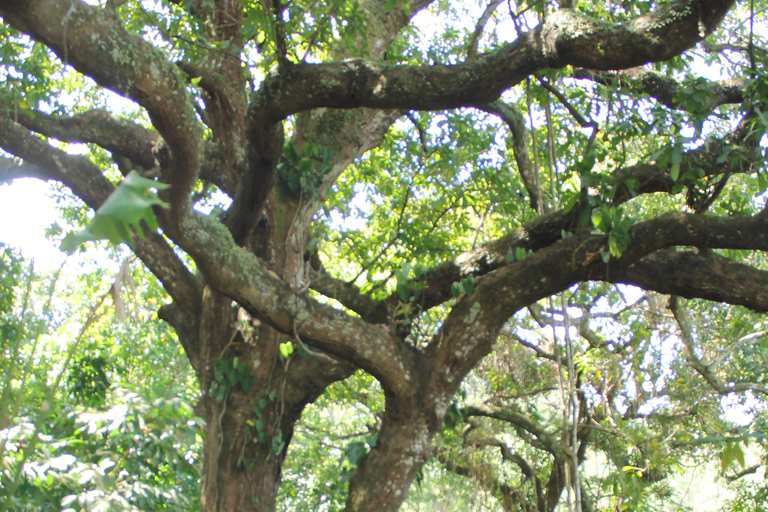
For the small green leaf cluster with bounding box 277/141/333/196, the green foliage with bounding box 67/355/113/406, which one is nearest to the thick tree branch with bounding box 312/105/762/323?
the small green leaf cluster with bounding box 277/141/333/196

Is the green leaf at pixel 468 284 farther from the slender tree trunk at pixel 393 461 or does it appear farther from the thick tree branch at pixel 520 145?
the thick tree branch at pixel 520 145

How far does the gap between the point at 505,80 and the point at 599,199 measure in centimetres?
79

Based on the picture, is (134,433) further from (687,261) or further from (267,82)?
(687,261)

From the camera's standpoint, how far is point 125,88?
274cm

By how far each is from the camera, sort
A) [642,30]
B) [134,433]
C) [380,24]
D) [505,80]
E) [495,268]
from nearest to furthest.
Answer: [134,433], [642,30], [505,80], [495,268], [380,24]

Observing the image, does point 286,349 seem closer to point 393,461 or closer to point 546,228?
point 393,461

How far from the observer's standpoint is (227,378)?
12.6 ft

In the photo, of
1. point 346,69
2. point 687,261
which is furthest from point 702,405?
point 346,69

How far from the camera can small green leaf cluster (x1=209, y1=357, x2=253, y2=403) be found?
3.83m

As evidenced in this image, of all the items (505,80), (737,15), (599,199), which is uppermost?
(737,15)

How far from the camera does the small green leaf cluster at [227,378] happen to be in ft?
12.6

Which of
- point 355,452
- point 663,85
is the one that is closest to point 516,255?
point 355,452

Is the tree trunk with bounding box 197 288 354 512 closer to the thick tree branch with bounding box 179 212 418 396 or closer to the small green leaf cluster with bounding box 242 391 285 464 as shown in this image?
the small green leaf cluster with bounding box 242 391 285 464

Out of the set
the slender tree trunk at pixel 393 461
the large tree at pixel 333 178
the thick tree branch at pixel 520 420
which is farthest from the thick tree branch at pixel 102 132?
the thick tree branch at pixel 520 420
